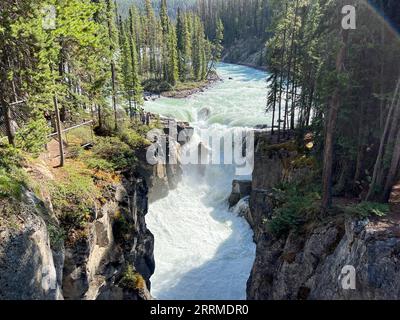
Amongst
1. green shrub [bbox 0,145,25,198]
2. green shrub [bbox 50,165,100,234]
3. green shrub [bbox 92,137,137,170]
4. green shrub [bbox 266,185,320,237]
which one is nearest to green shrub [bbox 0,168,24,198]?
green shrub [bbox 0,145,25,198]

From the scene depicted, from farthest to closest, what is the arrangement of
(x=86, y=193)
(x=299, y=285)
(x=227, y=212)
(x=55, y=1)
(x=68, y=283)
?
A: 1. (x=227, y=212)
2. (x=86, y=193)
3. (x=299, y=285)
4. (x=68, y=283)
5. (x=55, y=1)

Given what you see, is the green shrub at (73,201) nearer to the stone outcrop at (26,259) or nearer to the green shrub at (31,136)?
the green shrub at (31,136)

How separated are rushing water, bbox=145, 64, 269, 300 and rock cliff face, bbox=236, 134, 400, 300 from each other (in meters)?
4.71

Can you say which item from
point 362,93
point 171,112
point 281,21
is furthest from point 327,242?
point 171,112

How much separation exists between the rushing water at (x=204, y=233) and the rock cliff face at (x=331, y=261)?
4710mm

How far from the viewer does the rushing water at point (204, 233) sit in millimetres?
21844

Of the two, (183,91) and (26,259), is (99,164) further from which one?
(183,91)

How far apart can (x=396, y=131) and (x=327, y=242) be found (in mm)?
5162

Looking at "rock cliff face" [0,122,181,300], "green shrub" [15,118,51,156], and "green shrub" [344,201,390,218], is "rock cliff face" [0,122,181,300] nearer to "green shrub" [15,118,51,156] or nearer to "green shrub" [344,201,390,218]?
"green shrub" [15,118,51,156]

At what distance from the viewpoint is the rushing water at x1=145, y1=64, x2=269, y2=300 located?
71.7 ft

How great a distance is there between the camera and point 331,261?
39.3ft

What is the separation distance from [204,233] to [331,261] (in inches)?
641
